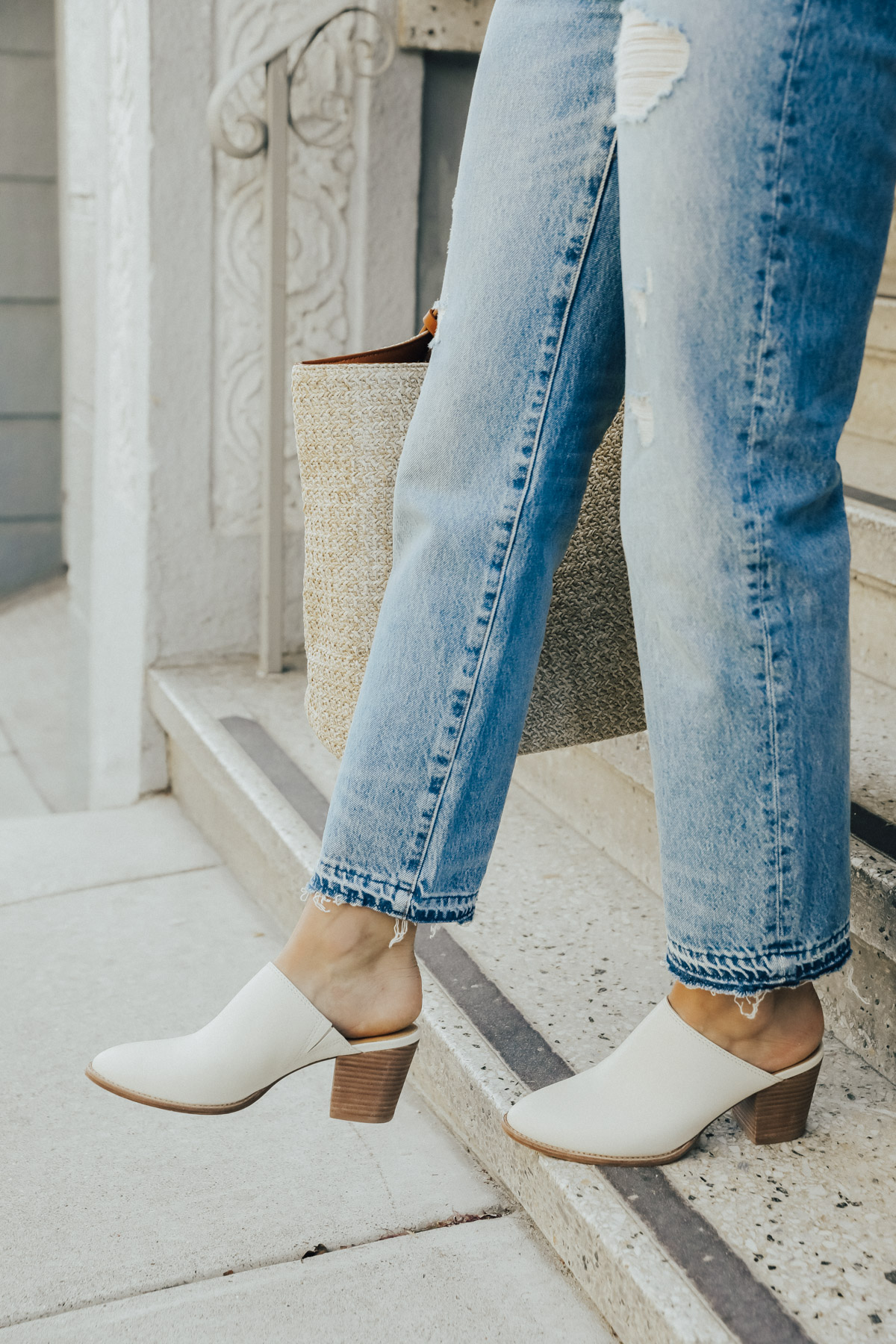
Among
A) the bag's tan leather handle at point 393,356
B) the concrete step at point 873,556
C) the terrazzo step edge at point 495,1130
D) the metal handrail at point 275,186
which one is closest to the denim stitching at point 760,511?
the terrazzo step edge at point 495,1130

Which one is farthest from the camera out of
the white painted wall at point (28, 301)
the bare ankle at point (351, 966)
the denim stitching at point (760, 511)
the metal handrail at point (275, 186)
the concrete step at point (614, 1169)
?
the white painted wall at point (28, 301)

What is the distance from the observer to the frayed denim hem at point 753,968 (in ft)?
2.61

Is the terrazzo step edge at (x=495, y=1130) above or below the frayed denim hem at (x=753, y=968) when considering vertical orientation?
below

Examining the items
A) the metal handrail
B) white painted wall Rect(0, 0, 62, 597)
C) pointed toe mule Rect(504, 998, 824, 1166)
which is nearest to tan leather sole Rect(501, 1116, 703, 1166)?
pointed toe mule Rect(504, 998, 824, 1166)

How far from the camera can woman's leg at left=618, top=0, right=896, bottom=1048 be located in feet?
2.23

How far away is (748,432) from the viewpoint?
0.73 meters

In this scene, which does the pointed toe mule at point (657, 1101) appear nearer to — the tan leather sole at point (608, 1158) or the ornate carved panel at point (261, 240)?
the tan leather sole at point (608, 1158)

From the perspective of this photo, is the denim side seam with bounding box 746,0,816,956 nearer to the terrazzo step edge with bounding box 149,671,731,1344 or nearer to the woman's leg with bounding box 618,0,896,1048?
the woman's leg with bounding box 618,0,896,1048

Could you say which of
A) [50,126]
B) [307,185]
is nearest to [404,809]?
[307,185]

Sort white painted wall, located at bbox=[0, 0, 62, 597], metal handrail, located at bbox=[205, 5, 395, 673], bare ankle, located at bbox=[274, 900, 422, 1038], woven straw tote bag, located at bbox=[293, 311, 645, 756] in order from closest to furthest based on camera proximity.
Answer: bare ankle, located at bbox=[274, 900, 422, 1038] < woven straw tote bag, located at bbox=[293, 311, 645, 756] < metal handrail, located at bbox=[205, 5, 395, 673] < white painted wall, located at bbox=[0, 0, 62, 597]

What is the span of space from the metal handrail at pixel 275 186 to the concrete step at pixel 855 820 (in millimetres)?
577

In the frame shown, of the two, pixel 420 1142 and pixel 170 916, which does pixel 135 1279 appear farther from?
pixel 170 916

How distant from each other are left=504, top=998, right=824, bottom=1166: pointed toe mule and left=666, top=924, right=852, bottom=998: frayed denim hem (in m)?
0.06

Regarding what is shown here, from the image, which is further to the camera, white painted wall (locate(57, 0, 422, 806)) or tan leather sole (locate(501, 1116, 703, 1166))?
white painted wall (locate(57, 0, 422, 806))
